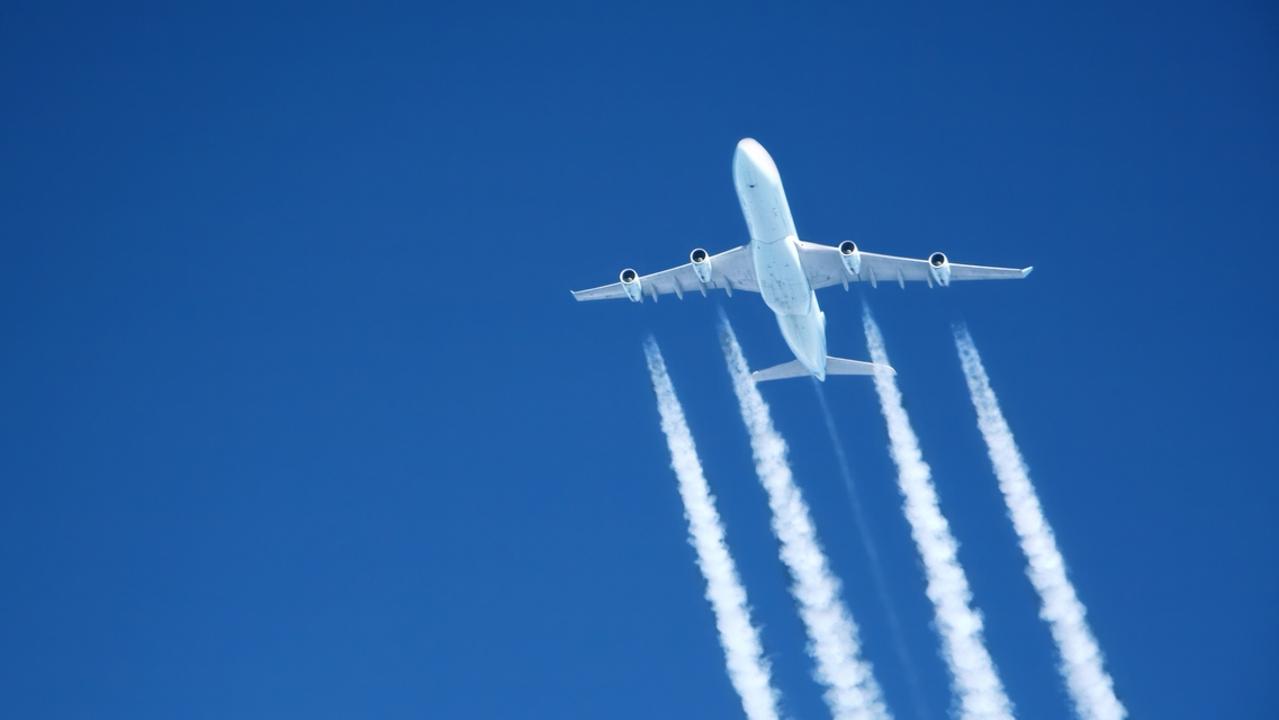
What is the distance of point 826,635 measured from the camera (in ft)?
205

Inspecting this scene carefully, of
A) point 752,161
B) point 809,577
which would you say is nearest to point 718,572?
point 809,577

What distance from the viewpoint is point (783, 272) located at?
58594mm

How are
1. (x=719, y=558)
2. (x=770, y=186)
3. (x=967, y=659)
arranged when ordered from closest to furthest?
(x=770, y=186) < (x=967, y=659) < (x=719, y=558)

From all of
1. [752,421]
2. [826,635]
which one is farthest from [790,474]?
[826,635]

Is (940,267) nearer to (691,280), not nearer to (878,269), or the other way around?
(878,269)

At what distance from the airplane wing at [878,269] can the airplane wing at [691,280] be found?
281 cm

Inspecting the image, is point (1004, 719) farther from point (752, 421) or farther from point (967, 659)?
point (752, 421)

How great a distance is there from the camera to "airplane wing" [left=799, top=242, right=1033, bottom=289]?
6100 centimetres

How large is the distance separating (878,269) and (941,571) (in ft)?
44.4

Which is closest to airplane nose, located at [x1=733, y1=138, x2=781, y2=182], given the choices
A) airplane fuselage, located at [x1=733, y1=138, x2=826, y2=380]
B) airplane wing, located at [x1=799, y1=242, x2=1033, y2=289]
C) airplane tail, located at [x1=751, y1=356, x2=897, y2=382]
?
airplane fuselage, located at [x1=733, y1=138, x2=826, y2=380]

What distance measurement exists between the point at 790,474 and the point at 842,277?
31.7ft

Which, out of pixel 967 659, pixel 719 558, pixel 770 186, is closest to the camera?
pixel 770 186

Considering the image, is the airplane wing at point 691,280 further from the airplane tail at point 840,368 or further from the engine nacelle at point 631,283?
the airplane tail at point 840,368

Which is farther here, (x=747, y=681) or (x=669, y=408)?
(x=669, y=408)
